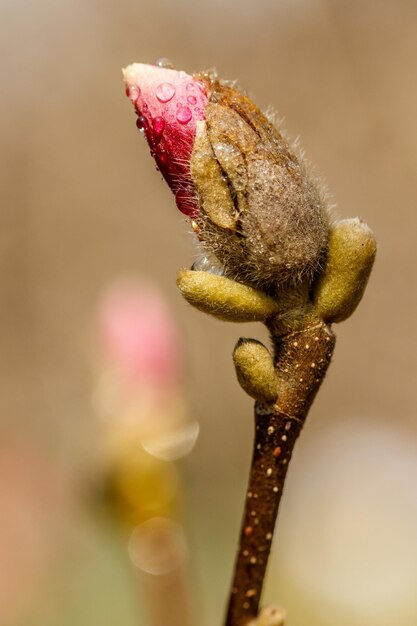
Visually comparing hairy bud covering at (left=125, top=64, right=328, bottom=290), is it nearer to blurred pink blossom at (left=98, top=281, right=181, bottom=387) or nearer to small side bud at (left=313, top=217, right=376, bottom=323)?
small side bud at (left=313, top=217, right=376, bottom=323)

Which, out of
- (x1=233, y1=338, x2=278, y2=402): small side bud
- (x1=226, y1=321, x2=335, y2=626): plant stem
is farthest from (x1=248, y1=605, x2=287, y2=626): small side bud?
(x1=233, y1=338, x2=278, y2=402): small side bud

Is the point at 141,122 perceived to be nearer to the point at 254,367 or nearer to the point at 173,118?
the point at 173,118

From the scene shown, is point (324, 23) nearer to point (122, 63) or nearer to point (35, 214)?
point (122, 63)

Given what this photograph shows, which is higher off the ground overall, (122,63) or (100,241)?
(122,63)

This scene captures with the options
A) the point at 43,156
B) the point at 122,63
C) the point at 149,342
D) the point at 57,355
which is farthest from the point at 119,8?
the point at 149,342

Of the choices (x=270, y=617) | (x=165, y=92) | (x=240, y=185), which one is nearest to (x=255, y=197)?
(x=240, y=185)

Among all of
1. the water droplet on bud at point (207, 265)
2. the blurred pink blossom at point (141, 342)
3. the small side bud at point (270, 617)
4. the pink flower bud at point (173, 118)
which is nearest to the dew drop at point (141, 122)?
the pink flower bud at point (173, 118)
